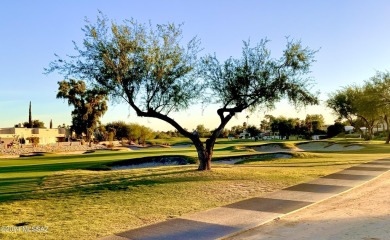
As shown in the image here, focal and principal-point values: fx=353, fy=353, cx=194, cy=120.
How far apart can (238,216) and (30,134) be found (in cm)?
7617

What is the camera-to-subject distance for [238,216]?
28.1 feet

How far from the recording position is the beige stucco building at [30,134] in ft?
226

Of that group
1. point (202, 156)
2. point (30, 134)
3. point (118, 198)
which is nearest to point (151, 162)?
point (202, 156)

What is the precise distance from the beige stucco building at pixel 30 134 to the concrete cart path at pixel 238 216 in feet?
208

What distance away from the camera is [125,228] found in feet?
25.3

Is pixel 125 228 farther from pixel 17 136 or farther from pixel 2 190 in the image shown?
pixel 17 136

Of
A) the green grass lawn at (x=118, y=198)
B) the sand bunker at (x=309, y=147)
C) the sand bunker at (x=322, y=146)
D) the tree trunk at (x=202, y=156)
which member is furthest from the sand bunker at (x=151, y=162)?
the sand bunker at (x=322, y=146)

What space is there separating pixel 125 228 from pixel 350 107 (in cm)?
6518

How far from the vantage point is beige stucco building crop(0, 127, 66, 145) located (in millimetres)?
69000

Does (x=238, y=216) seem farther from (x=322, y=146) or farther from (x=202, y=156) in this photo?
(x=322, y=146)

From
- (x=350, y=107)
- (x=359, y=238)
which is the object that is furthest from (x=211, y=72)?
(x=350, y=107)

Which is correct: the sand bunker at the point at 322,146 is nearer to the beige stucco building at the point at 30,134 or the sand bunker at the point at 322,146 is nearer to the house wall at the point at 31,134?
the beige stucco building at the point at 30,134

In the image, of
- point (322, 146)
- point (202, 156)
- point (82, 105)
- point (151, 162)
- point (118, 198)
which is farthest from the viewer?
point (82, 105)

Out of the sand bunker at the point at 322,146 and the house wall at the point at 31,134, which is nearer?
the sand bunker at the point at 322,146
